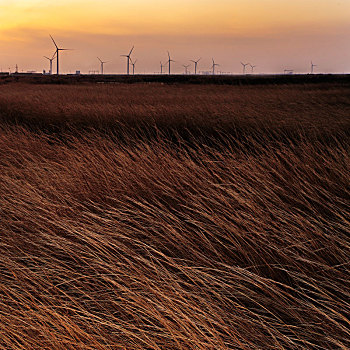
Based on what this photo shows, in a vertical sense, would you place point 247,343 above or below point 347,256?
below

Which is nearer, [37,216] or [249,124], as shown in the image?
[37,216]

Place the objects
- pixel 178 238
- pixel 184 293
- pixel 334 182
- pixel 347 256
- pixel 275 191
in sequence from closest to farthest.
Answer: pixel 184 293 < pixel 347 256 < pixel 178 238 < pixel 275 191 < pixel 334 182

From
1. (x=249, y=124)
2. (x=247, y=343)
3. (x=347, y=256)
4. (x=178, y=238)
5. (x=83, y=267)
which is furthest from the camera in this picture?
(x=249, y=124)

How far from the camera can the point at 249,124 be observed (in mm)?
9742

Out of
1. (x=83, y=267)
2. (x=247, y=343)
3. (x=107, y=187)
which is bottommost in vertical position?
(x=247, y=343)

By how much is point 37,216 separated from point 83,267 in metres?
1.07

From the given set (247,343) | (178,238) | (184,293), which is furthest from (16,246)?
(247,343)

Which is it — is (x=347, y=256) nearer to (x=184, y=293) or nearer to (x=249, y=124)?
(x=184, y=293)

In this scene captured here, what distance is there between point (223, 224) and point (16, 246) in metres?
1.37

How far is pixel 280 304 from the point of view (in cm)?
201

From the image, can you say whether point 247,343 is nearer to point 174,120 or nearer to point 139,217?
point 139,217

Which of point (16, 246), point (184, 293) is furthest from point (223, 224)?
point (16, 246)

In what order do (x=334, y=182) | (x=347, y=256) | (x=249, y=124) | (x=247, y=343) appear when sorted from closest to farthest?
1. (x=247, y=343)
2. (x=347, y=256)
3. (x=334, y=182)
4. (x=249, y=124)

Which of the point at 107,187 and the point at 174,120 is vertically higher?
the point at 174,120
